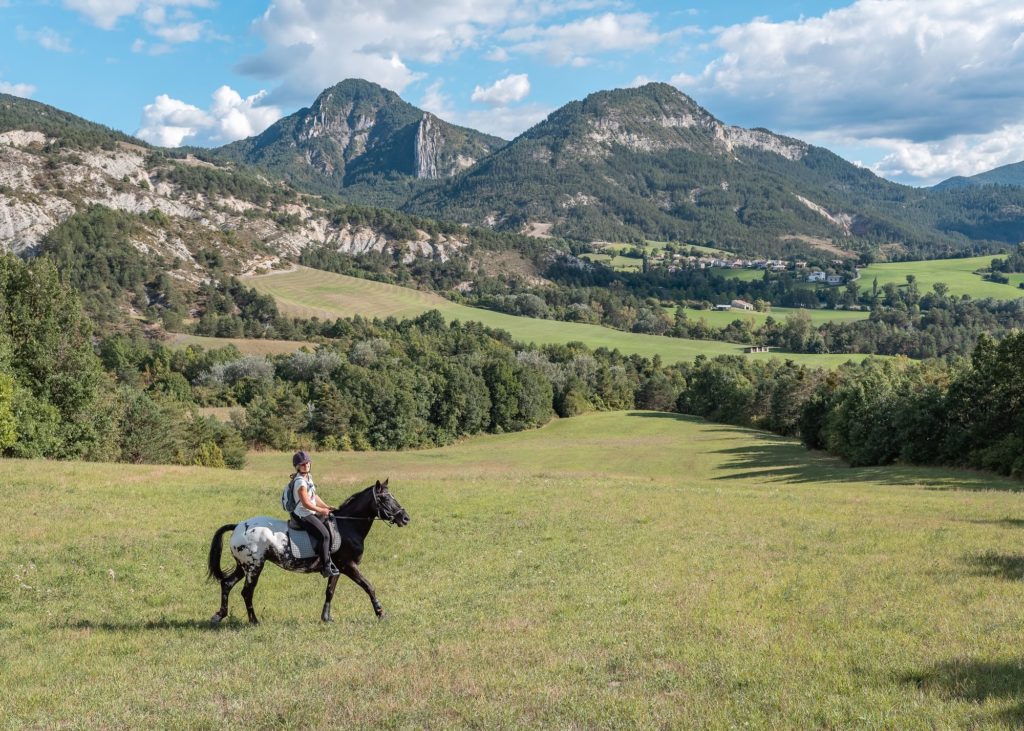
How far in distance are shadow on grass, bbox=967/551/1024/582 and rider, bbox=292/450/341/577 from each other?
15094 mm

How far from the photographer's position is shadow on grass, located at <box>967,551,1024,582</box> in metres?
16.1

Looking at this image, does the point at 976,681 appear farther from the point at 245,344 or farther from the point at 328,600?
the point at 245,344

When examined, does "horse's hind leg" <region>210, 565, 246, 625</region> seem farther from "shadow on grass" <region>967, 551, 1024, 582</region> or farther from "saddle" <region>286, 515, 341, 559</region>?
"shadow on grass" <region>967, 551, 1024, 582</region>

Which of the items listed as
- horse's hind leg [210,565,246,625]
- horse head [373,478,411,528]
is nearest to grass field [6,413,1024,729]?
horse's hind leg [210,565,246,625]

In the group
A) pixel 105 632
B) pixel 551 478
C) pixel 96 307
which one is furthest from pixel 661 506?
pixel 96 307

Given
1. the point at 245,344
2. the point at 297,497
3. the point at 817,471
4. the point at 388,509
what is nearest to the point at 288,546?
the point at 297,497

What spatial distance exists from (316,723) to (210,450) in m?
67.8

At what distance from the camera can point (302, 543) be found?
1433 centimetres

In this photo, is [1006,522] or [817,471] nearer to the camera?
[1006,522]

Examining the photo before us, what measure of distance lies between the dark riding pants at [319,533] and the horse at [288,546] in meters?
0.26

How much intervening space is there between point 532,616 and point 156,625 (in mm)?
7832

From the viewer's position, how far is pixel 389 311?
196 metres

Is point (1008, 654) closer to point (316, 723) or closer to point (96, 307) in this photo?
point (316, 723)

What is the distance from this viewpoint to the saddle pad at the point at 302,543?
561 inches
